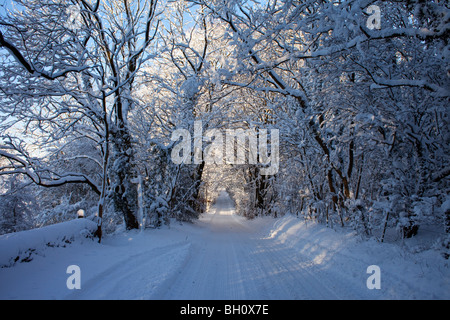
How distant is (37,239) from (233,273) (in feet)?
13.8

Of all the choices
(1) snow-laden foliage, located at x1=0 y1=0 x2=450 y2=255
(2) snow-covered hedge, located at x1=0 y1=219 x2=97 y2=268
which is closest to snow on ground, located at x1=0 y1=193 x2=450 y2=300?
(2) snow-covered hedge, located at x1=0 y1=219 x2=97 y2=268

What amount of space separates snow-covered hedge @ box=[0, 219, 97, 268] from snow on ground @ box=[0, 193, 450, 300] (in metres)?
0.17

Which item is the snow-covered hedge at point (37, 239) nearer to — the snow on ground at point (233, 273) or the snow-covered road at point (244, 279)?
the snow on ground at point (233, 273)

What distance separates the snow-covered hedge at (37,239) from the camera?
168 inches

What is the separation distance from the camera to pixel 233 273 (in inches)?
195

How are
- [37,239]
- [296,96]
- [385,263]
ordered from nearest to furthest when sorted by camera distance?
1. [385,263]
2. [37,239]
3. [296,96]

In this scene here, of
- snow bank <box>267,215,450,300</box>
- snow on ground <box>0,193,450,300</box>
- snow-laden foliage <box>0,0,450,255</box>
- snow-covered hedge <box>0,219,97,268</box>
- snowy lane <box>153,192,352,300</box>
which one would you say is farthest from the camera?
snow-laden foliage <box>0,0,450,255</box>

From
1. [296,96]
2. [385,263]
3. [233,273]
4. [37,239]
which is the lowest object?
[233,273]

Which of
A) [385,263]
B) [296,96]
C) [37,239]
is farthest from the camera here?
[296,96]

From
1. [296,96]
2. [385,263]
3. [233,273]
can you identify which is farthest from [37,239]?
[296,96]

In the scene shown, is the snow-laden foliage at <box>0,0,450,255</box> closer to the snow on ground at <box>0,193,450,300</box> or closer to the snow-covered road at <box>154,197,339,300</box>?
the snow on ground at <box>0,193,450,300</box>

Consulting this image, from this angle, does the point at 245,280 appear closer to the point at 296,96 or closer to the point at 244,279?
the point at 244,279

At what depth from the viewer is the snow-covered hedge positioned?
428 centimetres
